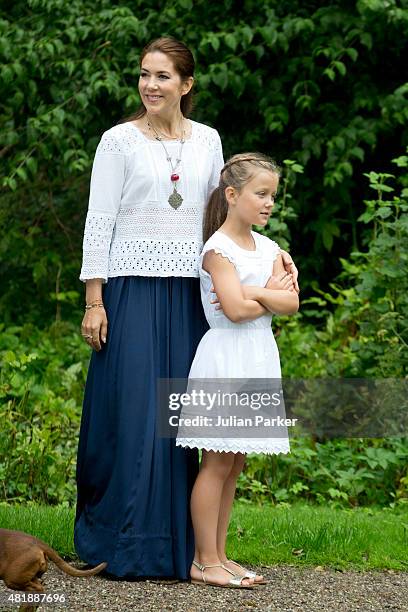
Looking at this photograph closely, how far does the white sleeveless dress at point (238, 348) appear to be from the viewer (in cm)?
467

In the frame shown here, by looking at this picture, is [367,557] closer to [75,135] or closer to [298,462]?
[298,462]

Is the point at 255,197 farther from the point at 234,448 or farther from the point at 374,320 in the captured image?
the point at 374,320

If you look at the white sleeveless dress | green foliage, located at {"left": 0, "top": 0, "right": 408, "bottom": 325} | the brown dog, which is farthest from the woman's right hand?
green foliage, located at {"left": 0, "top": 0, "right": 408, "bottom": 325}

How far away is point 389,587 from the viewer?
4.92 meters

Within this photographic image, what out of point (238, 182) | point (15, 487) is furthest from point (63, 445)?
point (238, 182)

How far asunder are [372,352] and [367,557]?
242 centimetres

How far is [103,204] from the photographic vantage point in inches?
190

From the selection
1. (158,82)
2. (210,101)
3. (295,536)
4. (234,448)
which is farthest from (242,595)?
(210,101)

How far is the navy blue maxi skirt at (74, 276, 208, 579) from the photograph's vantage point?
481cm

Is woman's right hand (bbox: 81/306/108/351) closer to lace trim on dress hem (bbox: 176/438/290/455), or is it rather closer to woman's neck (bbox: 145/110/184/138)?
lace trim on dress hem (bbox: 176/438/290/455)

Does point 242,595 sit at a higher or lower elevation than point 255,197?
lower

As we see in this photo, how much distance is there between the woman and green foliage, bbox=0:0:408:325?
3335 mm

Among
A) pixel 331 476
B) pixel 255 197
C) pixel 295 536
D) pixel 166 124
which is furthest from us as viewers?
pixel 331 476

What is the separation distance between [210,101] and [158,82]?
4.43m
